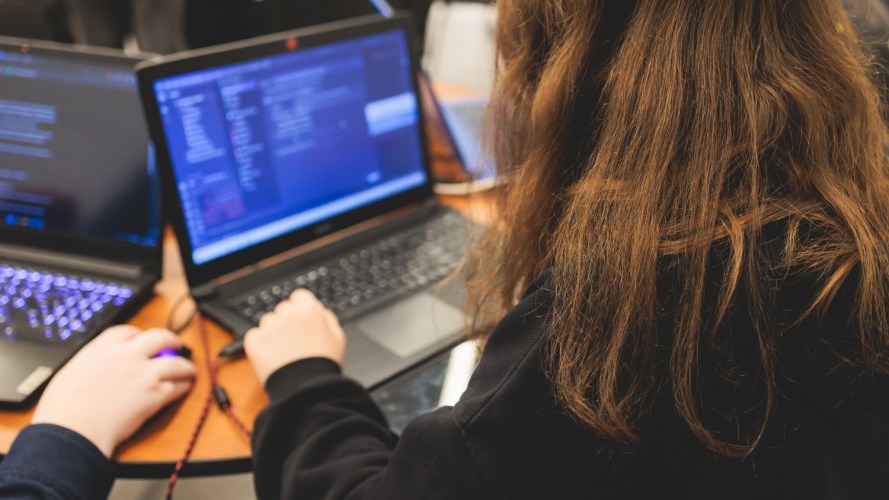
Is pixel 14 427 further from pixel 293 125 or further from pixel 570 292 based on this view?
pixel 570 292

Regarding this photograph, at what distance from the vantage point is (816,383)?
552 mm

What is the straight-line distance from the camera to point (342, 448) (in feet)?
2.36

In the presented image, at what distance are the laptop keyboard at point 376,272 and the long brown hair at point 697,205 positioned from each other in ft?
1.62

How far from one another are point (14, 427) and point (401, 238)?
1.98 feet

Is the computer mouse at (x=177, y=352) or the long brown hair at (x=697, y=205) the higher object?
the long brown hair at (x=697, y=205)

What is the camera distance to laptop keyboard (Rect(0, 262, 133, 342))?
867mm

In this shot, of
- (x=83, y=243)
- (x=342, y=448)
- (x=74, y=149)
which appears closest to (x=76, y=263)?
(x=83, y=243)

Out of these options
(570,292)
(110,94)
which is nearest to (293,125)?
(110,94)

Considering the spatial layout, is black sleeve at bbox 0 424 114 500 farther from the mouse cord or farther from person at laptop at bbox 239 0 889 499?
person at laptop at bbox 239 0 889 499

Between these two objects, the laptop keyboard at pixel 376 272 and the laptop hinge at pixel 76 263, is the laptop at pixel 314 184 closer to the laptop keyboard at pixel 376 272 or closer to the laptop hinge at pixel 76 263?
the laptop keyboard at pixel 376 272

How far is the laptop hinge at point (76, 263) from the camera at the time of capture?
1.01m

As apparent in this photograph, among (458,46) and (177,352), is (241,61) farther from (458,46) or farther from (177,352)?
(458,46)

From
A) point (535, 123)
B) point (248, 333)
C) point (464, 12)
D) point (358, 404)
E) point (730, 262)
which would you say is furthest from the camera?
point (464, 12)

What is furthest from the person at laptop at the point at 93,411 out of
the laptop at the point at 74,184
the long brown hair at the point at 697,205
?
the long brown hair at the point at 697,205
